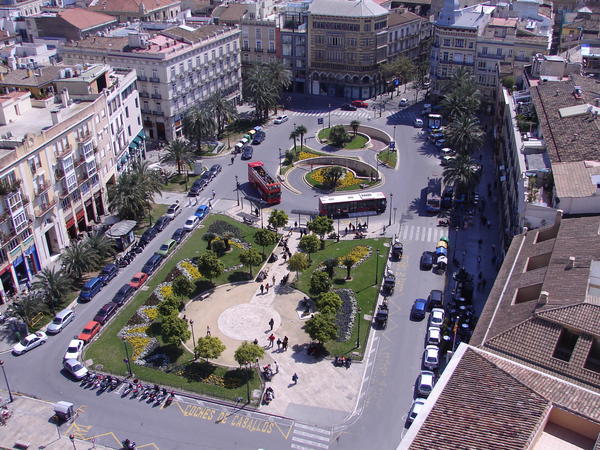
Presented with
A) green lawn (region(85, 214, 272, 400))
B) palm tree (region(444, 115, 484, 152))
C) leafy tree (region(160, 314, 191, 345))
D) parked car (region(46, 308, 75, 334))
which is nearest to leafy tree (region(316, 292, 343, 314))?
green lawn (region(85, 214, 272, 400))

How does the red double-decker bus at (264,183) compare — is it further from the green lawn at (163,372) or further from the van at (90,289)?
the van at (90,289)

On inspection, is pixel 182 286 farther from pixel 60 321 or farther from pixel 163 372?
pixel 60 321

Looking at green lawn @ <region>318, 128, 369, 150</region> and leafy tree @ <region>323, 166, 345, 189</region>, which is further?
green lawn @ <region>318, 128, 369, 150</region>

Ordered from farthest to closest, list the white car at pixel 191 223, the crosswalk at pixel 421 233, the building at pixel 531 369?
the white car at pixel 191 223, the crosswalk at pixel 421 233, the building at pixel 531 369

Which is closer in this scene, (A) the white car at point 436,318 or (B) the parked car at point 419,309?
(A) the white car at point 436,318

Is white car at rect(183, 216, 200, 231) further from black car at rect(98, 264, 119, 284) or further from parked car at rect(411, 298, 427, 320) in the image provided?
parked car at rect(411, 298, 427, 320)

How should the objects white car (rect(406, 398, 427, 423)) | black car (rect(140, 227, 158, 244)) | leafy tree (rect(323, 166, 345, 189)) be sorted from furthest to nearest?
leafy tree (rect(323, 166, 345, 189)), black car (rect(140, 227, 158, 244)), white car (rect(406, 398, 427, 423))

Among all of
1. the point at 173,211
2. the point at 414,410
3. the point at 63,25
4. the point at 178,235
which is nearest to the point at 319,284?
the point at 414,410

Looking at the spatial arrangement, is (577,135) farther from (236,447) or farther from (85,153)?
(85,153)

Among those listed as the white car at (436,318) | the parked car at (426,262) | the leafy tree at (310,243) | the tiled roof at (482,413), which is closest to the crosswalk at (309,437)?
the tiled roof at (482,413)
